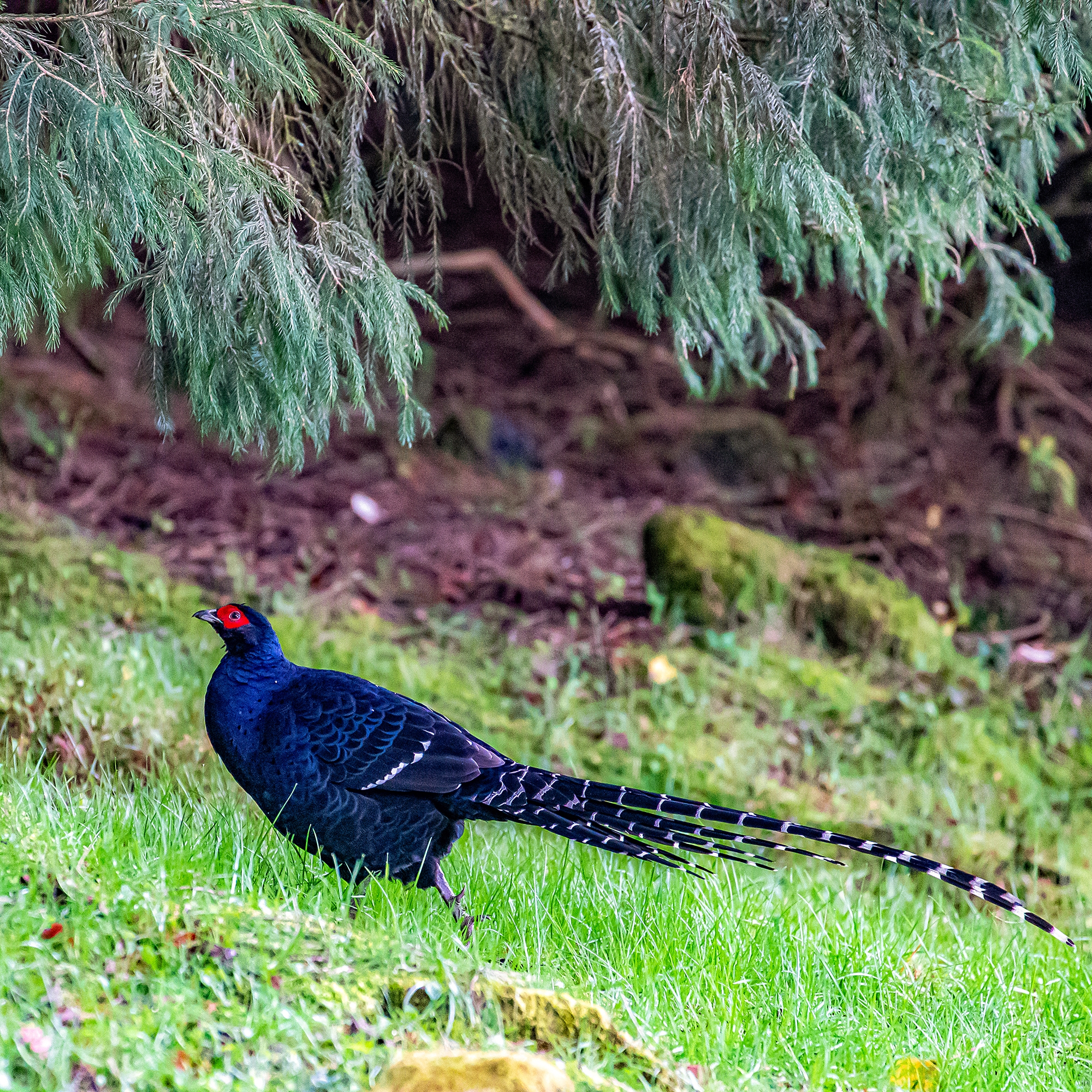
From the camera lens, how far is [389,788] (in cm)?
321

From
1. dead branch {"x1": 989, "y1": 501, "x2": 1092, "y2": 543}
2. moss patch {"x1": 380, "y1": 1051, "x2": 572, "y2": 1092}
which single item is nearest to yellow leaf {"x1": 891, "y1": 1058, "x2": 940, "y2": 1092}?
moss patch {"x1": 380, "y1": 1051, "x2": 572, "y2": 1092}

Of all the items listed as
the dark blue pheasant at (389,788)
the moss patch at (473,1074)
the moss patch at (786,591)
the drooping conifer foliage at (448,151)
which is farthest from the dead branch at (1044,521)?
the moss patch at (473,1074)

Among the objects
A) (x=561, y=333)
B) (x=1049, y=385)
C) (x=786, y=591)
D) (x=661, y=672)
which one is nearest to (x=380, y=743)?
(x=661, y=672)

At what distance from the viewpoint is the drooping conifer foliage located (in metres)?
2.87

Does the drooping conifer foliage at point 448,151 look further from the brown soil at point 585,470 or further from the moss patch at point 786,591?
the brown soil at point 585,470

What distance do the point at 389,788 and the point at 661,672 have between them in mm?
2965

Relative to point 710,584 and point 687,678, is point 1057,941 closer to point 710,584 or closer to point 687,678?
point 687,678

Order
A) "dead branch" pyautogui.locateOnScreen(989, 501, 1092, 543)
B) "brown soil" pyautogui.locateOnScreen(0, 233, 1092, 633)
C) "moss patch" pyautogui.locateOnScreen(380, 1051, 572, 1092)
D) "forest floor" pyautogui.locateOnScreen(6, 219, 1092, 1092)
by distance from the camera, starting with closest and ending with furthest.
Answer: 1. "moss patch" pyautogui.locateOnScreen(380, 1051, 572, 1092)
2. "forest floor" pyautogui.locateOnScreen(6, 219, 1092, 1092)
3. "brown soil" pyautogui.locateOnScreen(0, 233, 1092, 633)
4. "dead branch" pyautogui.locateOnScreen(989, 501, 1092, 543)

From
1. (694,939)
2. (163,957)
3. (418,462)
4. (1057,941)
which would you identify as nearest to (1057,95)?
(1057,941)

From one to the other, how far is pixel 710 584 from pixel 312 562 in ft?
8.18

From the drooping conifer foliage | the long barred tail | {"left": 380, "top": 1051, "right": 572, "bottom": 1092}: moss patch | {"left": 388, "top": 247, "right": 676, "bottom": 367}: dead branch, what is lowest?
the long barred tail

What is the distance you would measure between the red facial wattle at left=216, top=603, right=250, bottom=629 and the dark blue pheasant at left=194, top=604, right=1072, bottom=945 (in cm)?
5

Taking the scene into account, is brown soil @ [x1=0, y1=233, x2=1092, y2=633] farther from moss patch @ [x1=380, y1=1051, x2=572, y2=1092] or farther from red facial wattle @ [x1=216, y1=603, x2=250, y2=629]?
Result: moss patch @ [x1=380, y1=1051, x2=572, y2=1092]

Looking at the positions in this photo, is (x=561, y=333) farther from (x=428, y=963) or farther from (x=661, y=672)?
(x=428, y=963)
